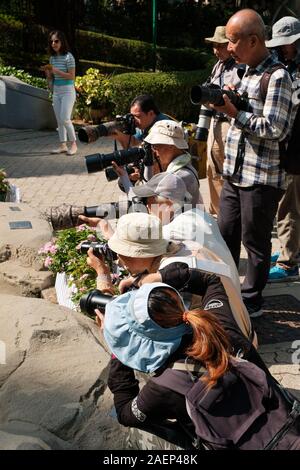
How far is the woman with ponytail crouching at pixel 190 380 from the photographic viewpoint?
208 cm

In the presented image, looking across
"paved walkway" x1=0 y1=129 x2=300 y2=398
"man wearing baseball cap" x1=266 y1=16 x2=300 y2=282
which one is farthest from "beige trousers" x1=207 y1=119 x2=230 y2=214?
"paved walkway" x1=0 y1=129 x2=300 y2=398

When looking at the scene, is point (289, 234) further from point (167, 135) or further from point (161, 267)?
point (161, 267)

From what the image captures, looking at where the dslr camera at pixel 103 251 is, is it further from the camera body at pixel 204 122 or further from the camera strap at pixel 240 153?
the camera body at pixel 204 122

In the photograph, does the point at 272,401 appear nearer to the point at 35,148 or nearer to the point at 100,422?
the point at 100,422

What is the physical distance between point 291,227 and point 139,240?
2.37 m

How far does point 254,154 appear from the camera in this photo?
Answer: 389 centimetres

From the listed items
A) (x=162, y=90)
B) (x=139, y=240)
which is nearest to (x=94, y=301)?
(x=139, y=240)

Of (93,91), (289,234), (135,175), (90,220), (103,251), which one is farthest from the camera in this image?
(93,91)

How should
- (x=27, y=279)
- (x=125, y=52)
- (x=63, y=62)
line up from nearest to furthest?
(x=27, y=279)
(x=63, y=62)
(x=125, y=52)

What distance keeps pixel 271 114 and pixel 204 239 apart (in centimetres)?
94

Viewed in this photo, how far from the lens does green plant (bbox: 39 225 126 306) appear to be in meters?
3.97

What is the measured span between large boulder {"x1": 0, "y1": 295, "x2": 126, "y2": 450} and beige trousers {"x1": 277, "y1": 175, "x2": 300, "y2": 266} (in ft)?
6.64

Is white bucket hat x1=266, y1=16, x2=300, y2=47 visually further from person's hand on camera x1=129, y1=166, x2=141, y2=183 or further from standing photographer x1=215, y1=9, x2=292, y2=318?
person's hand on camera x1=129, y1=166, x2=141, y2=183

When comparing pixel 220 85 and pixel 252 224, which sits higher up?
pixel 220 85
